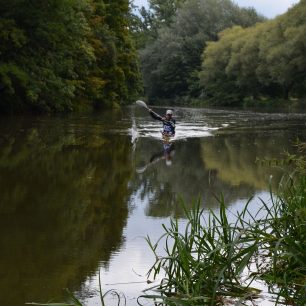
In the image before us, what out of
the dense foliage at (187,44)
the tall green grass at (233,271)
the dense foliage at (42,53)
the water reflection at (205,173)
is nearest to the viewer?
the tall green grass at (233,271)

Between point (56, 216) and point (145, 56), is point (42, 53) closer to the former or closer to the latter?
point (56, 216)

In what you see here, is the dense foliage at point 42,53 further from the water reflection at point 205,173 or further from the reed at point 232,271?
the reed at point 232,271

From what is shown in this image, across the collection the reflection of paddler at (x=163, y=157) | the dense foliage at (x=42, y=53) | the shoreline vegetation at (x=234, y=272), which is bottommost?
the reflection of paddler at (x=163, y=157)

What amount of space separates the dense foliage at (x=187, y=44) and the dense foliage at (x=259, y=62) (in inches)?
248

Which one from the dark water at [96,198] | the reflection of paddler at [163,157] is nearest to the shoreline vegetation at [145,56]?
the dark water at [96,198]

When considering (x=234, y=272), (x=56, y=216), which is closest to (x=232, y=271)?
(x=234, y=272)

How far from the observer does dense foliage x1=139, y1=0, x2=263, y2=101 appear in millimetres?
88188

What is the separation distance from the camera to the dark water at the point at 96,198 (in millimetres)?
6223

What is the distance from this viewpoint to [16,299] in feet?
17.9

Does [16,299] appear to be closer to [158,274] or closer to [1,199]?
[158,274]

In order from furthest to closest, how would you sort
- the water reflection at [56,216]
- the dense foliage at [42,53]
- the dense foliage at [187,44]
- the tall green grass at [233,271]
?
the dense foliage at [187,44], the dense foliage at [42,53], the water reflection at [56,216], the tall green grass at [233,271]

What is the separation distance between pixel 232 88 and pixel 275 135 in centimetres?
5264

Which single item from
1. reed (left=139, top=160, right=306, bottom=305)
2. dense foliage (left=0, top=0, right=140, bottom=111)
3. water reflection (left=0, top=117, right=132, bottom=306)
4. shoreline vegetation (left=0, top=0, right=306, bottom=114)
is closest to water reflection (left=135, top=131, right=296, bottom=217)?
water reflection (left=0, top=117, right=132, bottom=306)

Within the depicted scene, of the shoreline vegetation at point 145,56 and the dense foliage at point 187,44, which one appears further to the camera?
the dense foliage at point 187,44
